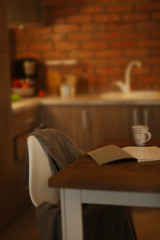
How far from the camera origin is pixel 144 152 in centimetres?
221

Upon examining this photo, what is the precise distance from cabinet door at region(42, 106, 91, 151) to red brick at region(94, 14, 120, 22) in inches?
42.1

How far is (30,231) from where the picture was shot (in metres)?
3.38

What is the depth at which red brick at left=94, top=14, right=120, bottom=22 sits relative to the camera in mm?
4684

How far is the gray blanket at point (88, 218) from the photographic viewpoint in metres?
2.08

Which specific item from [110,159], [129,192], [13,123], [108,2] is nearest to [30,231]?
[13,123]

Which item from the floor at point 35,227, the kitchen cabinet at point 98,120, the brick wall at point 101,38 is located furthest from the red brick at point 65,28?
the floor at point 35,227

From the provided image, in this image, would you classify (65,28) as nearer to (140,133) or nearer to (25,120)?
(25,120)

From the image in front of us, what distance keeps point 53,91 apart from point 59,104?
2.18 feet

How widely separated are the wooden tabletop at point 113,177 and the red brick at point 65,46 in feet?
9.75

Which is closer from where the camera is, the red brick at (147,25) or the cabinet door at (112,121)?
the cabinet door at (112,121)

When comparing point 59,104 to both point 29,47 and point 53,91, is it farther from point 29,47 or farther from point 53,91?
point 29,47

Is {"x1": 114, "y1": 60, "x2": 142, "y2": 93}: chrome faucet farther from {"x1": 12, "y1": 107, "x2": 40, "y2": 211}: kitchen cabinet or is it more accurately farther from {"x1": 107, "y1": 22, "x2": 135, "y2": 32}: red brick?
{"x1": 12, "y1": 107, "x2": 40, "y2": 211}: kitchen cabinet

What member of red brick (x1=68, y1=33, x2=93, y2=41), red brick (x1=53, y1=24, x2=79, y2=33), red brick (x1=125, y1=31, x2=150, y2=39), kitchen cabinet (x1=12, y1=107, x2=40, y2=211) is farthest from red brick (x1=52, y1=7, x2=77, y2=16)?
kitchen cabinet (x1=12, y1=107, x2=40, y2=211)

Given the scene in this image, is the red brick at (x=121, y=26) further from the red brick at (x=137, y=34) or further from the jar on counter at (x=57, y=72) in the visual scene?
the jar on counter at (x=57, y=72)
